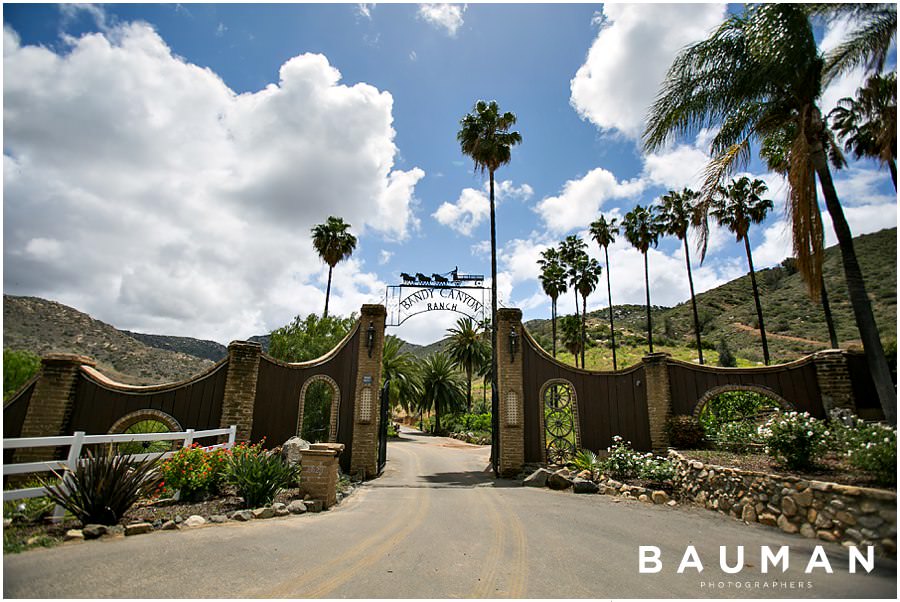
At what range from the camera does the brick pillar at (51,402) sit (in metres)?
9.91

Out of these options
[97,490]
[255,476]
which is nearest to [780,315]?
[255,476]

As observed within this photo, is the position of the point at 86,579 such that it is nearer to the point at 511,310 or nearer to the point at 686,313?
the point at 511,310

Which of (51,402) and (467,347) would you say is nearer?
(51,402)

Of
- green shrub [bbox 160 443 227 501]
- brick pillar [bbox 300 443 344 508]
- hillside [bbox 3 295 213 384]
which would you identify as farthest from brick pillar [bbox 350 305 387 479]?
hillside [bbox 3 295 213 384]

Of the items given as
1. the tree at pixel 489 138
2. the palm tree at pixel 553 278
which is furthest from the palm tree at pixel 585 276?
the tree at pixel 489 138

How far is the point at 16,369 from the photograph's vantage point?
12.6 meters

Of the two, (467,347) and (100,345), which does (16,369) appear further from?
(467,347)

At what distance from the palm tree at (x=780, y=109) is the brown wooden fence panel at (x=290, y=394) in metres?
10.5

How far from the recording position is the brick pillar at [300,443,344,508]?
7.73 meters

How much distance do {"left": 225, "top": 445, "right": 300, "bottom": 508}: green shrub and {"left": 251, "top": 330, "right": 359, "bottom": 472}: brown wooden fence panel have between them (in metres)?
4.20

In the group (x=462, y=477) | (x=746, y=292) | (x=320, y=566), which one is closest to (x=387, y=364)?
(x=462, y=477)

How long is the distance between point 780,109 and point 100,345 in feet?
128

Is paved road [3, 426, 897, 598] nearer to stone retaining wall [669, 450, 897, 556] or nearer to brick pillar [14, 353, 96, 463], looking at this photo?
stone retaining wall [669, 450, 897, 556]

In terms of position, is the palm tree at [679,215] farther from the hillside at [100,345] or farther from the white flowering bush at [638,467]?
the hillside at [100,345]
